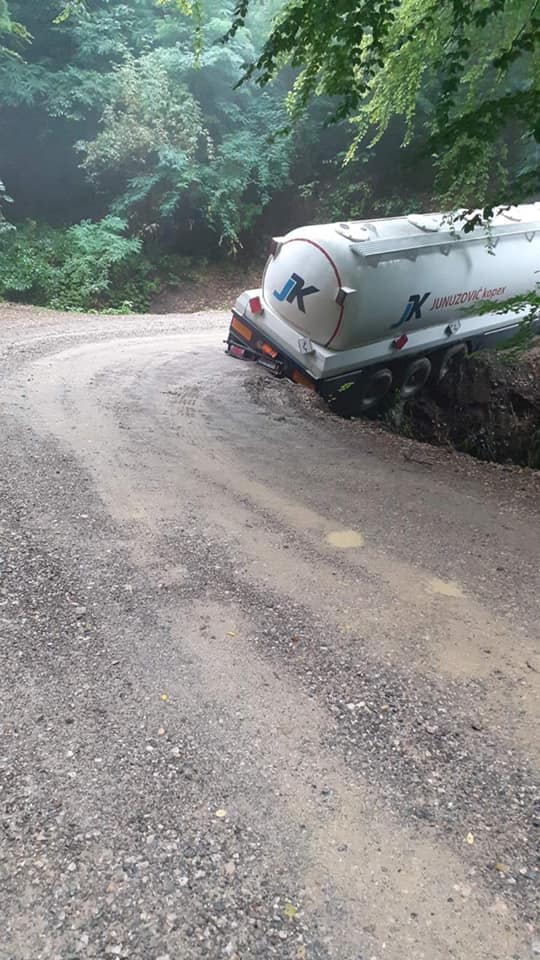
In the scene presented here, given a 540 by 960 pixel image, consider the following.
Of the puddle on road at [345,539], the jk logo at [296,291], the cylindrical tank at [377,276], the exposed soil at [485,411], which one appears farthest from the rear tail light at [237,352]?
the puddle on road at [345,539]

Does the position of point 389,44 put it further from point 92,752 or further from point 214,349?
point 92,752

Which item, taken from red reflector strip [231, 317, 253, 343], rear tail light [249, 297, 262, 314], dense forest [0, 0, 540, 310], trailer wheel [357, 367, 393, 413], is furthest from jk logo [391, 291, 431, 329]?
dense forest [0, 0, 540, 310]

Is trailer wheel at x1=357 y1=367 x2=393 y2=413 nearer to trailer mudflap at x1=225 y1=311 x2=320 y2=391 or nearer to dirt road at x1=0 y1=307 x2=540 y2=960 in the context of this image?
trailer mudflap at x1=225 y1=311 x2=320 y2=391

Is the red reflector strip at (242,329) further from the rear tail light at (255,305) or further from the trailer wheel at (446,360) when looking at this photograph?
the trailer wheel at (446,360)

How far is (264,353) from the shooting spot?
376 inches

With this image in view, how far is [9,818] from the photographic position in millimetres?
2521

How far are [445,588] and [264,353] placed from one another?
6.05 metres

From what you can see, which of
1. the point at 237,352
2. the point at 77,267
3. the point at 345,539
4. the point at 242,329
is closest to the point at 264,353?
the point at 242,329

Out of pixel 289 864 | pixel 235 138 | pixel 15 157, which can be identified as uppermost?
pixel 235 138

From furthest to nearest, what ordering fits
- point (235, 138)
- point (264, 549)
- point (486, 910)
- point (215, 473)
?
point (235, 138) < point (215, 473) < point (264, 549) < point (486, 910)

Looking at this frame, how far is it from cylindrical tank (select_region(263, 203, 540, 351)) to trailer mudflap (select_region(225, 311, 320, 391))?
1.65ft

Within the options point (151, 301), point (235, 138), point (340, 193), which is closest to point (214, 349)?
point (151, 301)

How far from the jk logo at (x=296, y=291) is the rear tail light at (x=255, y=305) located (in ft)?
1.75

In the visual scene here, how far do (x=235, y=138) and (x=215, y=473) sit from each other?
669 inches
